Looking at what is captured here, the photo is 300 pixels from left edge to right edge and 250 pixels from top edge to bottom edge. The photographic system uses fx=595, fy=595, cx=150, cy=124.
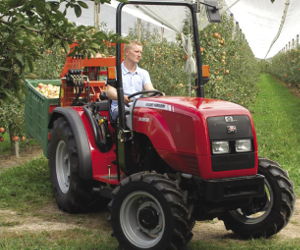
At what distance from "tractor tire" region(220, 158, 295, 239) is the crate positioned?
8.00ft

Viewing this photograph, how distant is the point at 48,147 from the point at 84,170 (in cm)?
98

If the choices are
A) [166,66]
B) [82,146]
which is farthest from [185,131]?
[166,66]

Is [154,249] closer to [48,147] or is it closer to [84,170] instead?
[84,170]

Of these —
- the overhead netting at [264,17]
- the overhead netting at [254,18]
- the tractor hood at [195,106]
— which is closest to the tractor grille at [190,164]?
the tractor hood at [195,106]

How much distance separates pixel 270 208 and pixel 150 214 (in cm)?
100

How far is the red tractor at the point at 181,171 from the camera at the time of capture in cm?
406

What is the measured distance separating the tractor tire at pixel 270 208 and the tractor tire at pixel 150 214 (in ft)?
2.68

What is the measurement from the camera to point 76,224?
5242mm

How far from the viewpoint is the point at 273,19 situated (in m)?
20.0

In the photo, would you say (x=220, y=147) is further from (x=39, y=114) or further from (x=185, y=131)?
(x=39, y=114)

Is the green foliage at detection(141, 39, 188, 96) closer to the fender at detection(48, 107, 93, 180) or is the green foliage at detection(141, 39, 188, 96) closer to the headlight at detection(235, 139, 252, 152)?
the fender at detection(48, 107, 93, 180)

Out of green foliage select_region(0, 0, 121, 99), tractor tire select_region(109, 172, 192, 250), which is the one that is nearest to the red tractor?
tractor tire select_region(109, 172, 192, 250)

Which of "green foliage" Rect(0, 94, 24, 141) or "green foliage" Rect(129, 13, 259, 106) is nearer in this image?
"green foliage" Rect(0, 94, 24, 141)

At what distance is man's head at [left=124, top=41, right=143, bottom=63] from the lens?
5.10 m
